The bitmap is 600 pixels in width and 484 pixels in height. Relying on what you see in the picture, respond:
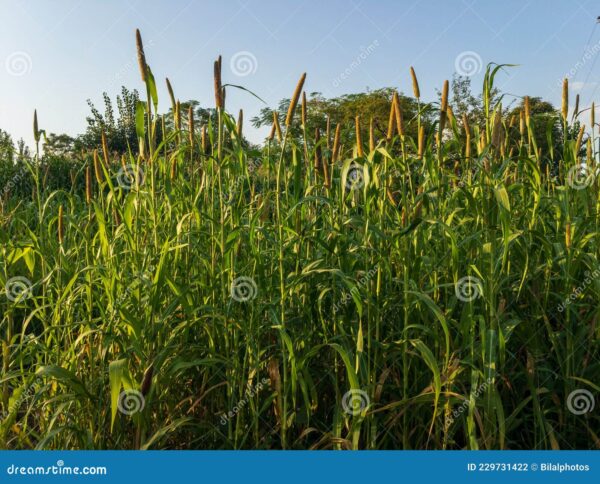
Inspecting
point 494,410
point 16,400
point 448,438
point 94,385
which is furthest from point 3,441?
point 494,410

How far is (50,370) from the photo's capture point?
197 centimetres

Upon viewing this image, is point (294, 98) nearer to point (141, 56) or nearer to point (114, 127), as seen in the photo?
point (141, 56)

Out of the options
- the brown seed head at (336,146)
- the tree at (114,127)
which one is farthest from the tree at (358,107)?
the brown seed head at (336,146)

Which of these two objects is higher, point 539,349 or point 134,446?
point 539,349

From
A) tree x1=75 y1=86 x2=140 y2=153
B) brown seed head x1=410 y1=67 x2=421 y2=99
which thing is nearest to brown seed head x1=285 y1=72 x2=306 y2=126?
brown seed head x1=410 y1=67 x2=421 y2=99

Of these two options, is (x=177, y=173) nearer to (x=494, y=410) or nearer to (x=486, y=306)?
(x=486, y=306)

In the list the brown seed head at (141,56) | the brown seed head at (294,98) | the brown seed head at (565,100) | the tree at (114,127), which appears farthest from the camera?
the tree at (114,127)

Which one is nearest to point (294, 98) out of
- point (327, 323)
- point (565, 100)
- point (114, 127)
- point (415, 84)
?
point (415, 84)

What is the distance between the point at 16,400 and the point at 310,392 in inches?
42.0

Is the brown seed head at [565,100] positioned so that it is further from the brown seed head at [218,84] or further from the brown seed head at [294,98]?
the brown seed head at [218,84]

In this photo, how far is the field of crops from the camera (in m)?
2.02

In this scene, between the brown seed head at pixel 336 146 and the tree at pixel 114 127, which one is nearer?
the brown seed head at pixel 336 146

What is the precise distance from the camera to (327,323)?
2.31m

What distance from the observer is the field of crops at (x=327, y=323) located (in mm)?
2021
